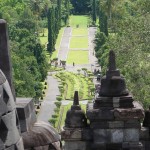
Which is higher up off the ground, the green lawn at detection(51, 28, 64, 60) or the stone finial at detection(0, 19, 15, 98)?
the stone finial at detection(0, 19, 15, 98)

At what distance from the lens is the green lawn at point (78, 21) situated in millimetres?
133350

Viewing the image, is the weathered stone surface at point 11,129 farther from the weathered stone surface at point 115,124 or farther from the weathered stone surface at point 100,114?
the weathered stone surface at point 115,124

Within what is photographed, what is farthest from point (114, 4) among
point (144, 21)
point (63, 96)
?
point (144, 21)

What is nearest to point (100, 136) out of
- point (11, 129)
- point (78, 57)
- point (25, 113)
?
point (25, 113)

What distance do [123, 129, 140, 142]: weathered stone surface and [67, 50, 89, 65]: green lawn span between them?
7758 cm

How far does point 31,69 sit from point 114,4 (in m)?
32.9

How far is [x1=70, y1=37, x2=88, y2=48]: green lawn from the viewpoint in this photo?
340ft

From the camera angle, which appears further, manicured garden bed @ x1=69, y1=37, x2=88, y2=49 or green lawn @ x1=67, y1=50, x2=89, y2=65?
manicured garden bed @ x1=69, y1=37, x2=88, y2=49

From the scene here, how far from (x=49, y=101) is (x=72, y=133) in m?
49.2

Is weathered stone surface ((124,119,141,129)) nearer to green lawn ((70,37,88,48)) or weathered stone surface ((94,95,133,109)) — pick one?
weathered stone surface ((94,95,133,109))

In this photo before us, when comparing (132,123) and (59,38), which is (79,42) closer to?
(59,38)

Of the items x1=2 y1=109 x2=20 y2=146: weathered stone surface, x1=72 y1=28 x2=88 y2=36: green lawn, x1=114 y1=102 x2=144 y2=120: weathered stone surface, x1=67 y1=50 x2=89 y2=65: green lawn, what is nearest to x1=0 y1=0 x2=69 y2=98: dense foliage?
x1=67 y1=50 x2=89 y2=65: green lawn

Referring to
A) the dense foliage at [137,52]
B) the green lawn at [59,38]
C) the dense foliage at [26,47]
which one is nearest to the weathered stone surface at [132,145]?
the dense foliage at [137,52]

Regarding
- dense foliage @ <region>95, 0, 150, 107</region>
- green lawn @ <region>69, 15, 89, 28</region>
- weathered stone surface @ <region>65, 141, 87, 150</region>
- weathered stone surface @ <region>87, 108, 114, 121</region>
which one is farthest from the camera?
green lawn @ <region>69, 15, 89, 28</region>
